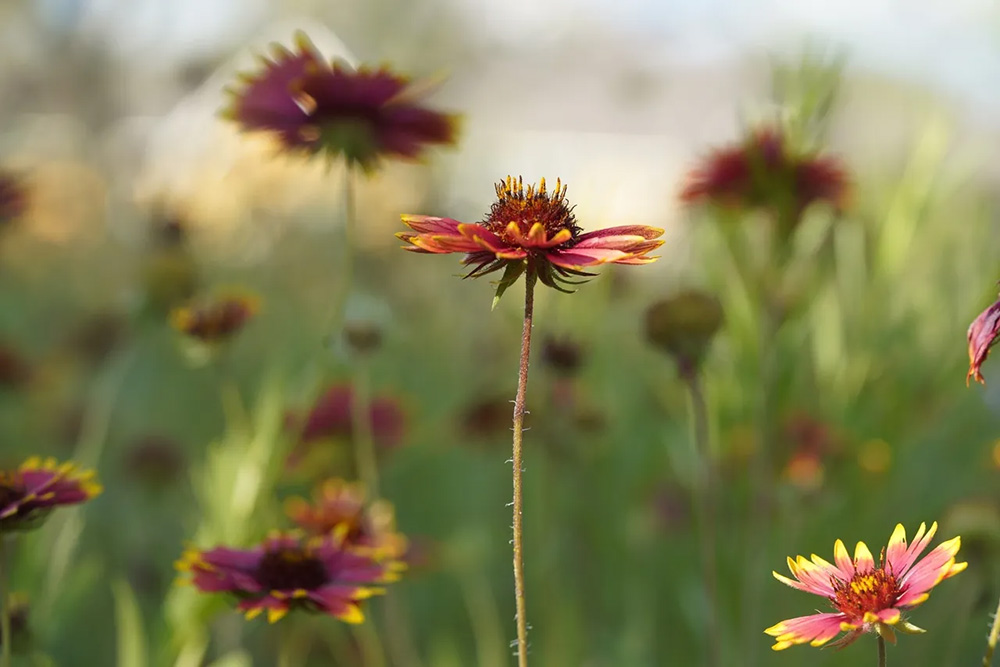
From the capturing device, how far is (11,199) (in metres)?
0.91

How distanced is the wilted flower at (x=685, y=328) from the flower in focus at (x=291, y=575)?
29 centimetres

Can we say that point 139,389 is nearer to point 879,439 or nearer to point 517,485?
point 879,439

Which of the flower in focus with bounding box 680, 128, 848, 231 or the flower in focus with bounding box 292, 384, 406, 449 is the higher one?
the flower in focus with bounding box 680, 128, 848, 231

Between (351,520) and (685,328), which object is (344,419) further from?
(685,328)

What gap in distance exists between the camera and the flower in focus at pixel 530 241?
381 millimetres

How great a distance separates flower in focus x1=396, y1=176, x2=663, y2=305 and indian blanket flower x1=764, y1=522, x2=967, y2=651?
15 cm

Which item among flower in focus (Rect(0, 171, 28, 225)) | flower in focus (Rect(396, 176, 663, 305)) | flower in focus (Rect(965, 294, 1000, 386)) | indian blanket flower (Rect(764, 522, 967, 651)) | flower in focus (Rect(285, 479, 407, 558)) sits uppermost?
flower in focus (Rect(0, 171, 28, 225))

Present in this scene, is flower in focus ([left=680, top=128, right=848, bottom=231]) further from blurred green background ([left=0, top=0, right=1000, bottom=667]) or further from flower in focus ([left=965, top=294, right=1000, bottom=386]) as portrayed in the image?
flower in focus ([left=965, top=294, right=1000, bottom=386])

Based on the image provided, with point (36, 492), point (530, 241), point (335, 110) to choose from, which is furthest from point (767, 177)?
point (36, 492)

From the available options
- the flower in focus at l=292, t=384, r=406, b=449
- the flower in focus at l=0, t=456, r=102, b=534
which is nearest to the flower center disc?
the flower in focus at l=0, t=456, r=102, b=534

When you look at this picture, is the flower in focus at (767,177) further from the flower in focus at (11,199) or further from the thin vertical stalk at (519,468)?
the flower in focus at (11,199)

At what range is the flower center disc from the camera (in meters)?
0.53

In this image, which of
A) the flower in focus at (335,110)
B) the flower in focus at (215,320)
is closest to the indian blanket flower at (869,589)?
the flower in focus at (335,110)

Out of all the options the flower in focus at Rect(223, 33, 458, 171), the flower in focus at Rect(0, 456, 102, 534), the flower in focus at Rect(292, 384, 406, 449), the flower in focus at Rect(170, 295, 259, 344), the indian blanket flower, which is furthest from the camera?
the flower in focus at Rect(292, 384, 406, 449)
